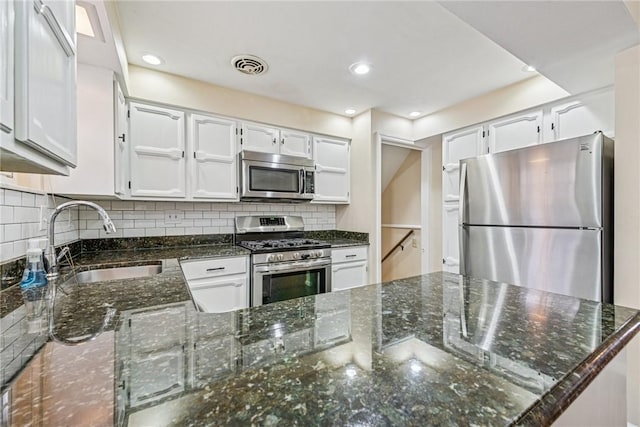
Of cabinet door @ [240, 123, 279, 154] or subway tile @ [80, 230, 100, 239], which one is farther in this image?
cabinet door @ [240, 123, 279, 154]

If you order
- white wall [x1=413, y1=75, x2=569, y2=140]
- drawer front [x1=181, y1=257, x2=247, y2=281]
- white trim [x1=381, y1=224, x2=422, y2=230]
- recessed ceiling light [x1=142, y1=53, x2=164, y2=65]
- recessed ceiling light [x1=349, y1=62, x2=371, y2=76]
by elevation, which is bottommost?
drawer front [x1=181, y1=257, x2=247, y2=281]

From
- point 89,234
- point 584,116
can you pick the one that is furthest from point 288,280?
point 584,116

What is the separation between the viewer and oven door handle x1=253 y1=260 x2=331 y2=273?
2520mm

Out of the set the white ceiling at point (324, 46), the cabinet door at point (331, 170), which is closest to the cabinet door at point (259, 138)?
the white ceiling at point (324, 46)

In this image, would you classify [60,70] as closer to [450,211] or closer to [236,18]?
[236,18]

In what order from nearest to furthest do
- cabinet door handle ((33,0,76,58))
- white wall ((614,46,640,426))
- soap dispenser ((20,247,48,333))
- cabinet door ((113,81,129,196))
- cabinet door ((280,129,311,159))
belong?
cabinet door handle ((33,0,76,58)) < soap dispenser ((20,247,48,333)) < white wall ((614,46,640,426)) < cabinet door ((113,81,129,196)) < cabinet door ((280,129,311,159))

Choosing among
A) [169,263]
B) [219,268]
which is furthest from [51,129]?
[219,268]

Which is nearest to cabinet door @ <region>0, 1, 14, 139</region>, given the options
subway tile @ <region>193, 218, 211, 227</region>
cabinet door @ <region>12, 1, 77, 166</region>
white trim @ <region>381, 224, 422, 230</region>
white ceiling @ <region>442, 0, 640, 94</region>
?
cabinet door @ <region>12, 1, 77, 166</region>

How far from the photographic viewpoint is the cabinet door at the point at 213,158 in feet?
8.61

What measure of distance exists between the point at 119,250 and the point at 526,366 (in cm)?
288

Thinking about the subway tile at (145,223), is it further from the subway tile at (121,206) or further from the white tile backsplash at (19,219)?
the white tile backsplash at (19,219)

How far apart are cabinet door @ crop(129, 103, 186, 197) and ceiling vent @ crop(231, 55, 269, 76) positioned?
71 centimetres

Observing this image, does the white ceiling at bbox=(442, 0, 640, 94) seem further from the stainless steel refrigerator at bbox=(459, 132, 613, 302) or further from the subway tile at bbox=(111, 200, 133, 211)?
the subway tile at bbox=(111, 200, 133, 211)

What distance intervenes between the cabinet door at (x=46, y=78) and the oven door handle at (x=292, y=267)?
167cm
